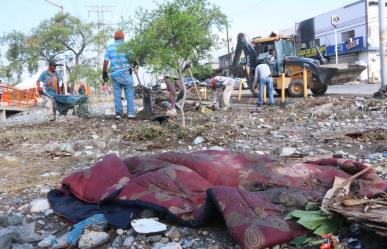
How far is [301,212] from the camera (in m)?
2.95

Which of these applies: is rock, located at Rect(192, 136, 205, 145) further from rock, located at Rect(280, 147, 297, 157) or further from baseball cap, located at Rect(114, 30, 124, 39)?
baseball cap, located at Rect(114, 30, 124, 39)

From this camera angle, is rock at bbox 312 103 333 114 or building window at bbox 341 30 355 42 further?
building window at bbox 341 30 355 42

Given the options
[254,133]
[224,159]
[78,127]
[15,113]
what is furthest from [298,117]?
[15,113]

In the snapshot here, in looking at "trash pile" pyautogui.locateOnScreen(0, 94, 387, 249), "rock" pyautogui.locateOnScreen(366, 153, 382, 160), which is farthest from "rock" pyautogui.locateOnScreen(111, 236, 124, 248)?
"rock" pyautogui.locateOnScreen(366, 153, 382, 160)

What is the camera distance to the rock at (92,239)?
3.10 metres

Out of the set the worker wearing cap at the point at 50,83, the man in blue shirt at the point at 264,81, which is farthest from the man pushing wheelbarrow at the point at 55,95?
the man in blue shirt at the point at 264,81

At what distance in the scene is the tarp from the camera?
2896 millimetres

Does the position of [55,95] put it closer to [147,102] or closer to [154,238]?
[147,102]

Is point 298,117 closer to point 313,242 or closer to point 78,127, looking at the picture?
point 78,127

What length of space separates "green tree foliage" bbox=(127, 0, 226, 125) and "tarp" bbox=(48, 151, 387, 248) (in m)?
4.50

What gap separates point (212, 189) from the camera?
3098 millimetres

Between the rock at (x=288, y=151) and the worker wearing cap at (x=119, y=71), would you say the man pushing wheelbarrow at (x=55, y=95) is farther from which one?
the rock at (x=288, y=151)

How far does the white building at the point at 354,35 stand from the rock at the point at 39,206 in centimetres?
2788

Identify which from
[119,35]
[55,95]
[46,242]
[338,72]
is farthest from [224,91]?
[46,242]
